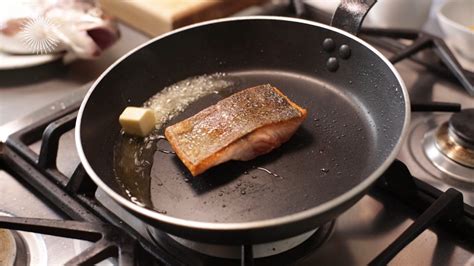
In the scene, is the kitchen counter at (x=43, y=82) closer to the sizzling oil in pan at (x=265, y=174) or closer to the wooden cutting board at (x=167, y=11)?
the wooden cutting board at (x=167, y=11)

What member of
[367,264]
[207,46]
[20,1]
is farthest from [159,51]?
[367,264]

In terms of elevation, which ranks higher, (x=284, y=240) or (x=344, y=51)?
(x=344, y=51)

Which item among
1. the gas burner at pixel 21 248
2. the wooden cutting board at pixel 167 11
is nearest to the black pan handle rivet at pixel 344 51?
the wooden cutting board at pixel 167 11

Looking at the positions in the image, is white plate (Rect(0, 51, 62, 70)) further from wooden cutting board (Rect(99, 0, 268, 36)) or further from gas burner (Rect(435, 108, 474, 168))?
gas burner (Rect(435, 108, 474, 168))

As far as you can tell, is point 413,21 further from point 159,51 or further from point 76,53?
point 76,53

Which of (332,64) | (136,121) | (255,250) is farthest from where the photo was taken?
(332,64)

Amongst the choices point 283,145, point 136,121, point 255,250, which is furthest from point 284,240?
point 136,121

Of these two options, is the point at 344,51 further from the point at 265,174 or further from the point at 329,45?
the point at 265,174
